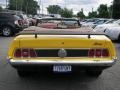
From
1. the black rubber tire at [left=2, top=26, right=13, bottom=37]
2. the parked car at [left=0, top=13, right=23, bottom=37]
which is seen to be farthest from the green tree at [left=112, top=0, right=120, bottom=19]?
the black rubber tire at [left=2, top=26, right=13, bottom=37]

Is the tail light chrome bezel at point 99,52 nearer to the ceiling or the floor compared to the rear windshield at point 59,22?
nearer to the floor

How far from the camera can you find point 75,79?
835cm

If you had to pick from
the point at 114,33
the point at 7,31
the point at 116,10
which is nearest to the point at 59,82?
the point at 114,33

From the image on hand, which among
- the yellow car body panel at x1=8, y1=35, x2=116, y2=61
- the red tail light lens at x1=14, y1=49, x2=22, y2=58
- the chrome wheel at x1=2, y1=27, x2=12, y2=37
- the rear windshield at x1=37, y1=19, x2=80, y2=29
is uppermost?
the rear windshield at x1=37, y1=19, x2=80, y2=29

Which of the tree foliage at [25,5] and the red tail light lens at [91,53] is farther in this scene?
the tree foliage at [25,5]

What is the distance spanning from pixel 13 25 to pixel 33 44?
56.6ft

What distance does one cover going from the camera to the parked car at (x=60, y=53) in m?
7.18

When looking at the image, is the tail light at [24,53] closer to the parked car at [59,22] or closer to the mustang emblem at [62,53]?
the mustang emblem at [62,53]

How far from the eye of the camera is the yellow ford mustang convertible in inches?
283

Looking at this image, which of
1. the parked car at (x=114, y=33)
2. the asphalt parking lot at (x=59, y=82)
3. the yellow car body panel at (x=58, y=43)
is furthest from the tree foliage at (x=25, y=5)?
the yellow car body panel at (x=58, y=43)

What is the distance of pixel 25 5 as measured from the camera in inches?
4579

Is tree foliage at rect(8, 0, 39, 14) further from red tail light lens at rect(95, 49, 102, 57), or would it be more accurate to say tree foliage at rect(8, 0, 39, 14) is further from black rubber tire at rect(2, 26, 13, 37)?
red tail light lens at rect(95, 49, 102, 57)

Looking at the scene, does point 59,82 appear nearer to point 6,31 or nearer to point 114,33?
point 114,33

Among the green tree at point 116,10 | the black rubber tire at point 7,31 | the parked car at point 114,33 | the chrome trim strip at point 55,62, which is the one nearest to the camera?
the chrome trim strip at point 55,62
